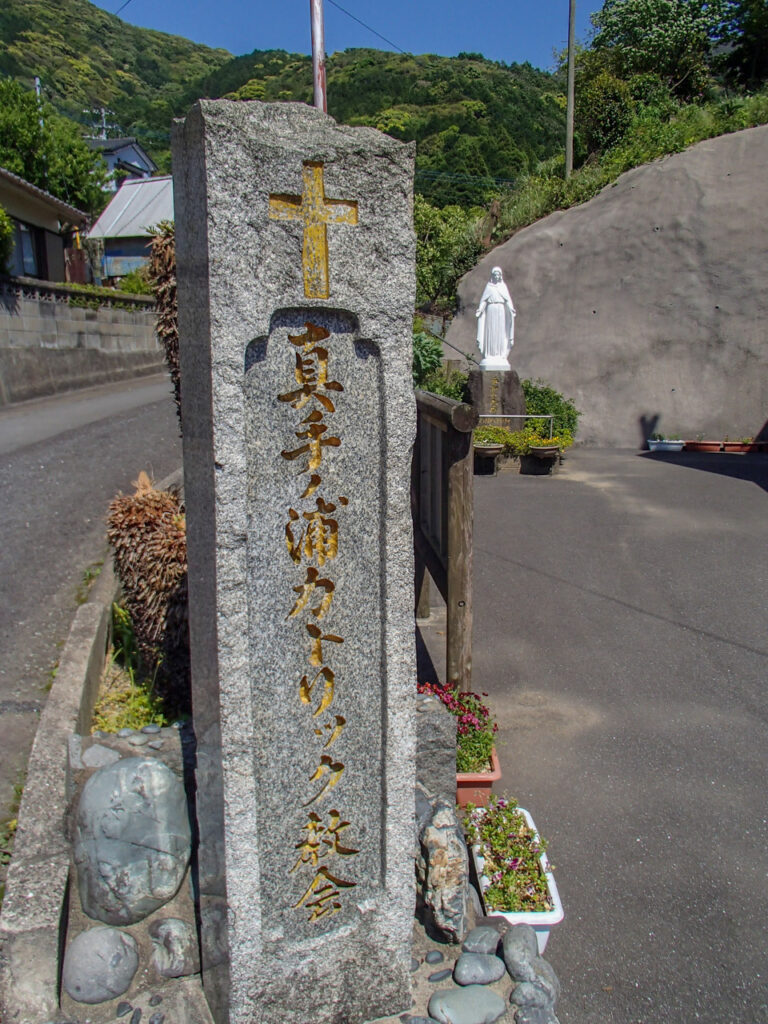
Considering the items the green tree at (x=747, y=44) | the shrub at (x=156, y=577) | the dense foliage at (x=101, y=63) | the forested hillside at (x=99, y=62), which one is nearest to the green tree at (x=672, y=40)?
the green tree at (x=747, y=44)

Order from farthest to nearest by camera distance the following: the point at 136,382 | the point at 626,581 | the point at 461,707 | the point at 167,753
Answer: the point at 136,382
the point at 626,581
the point at 461,707
the point at 167,753

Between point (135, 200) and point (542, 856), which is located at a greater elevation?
point (135, 200)

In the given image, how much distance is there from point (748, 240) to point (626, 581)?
32.8ft

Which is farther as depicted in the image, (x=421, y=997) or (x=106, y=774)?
(x=106, y=774)

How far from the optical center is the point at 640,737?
480 cm

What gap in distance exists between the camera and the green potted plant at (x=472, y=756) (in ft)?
12.8

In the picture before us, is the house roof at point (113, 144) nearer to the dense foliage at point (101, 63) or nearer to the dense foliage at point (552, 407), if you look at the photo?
the dense foliage at point (101, 63)

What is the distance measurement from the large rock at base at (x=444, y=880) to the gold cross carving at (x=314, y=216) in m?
2.20

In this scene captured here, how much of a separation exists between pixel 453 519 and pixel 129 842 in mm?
2212

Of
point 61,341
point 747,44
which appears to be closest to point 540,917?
point 61,341

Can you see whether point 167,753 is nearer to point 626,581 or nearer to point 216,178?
point 216,178

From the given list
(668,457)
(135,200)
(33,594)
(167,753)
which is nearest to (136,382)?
(668,457)

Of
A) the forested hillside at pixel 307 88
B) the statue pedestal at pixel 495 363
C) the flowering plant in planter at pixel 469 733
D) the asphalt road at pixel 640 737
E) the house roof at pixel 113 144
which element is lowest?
the asphalt road at pixel 640 737

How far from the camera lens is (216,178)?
7.19ft
